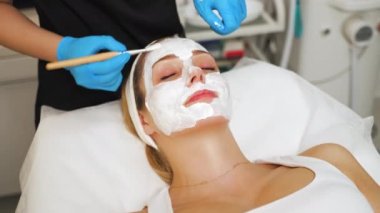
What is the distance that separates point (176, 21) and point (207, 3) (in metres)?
0.16

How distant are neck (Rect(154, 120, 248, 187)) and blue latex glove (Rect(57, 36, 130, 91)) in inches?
9.0

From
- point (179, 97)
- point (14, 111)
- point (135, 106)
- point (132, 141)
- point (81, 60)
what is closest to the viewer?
point (81, 60)

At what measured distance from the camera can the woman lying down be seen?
1.16 metres

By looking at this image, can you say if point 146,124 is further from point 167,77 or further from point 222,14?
point 222,14

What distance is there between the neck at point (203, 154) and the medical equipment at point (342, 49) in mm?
794

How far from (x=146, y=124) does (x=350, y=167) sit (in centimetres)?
52

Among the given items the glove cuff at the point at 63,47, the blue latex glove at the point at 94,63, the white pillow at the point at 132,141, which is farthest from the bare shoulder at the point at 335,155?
the glove cuff at the point at 63,47

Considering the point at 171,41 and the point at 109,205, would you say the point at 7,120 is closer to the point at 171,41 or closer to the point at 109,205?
the point at 109,205

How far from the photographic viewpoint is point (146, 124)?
4.25 ft

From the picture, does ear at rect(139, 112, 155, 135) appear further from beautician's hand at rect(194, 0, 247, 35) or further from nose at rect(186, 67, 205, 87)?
beautician's hand at rect(194, 0, 247, 35)

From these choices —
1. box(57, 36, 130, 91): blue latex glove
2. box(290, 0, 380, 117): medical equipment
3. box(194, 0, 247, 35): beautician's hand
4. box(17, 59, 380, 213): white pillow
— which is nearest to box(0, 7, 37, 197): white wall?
box(17, 59, 380, 213): white pillow

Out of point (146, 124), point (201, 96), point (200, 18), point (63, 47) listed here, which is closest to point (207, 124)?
point (201, 96)

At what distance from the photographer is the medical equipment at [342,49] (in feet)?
6.08

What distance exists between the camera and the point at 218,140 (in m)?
1.25
